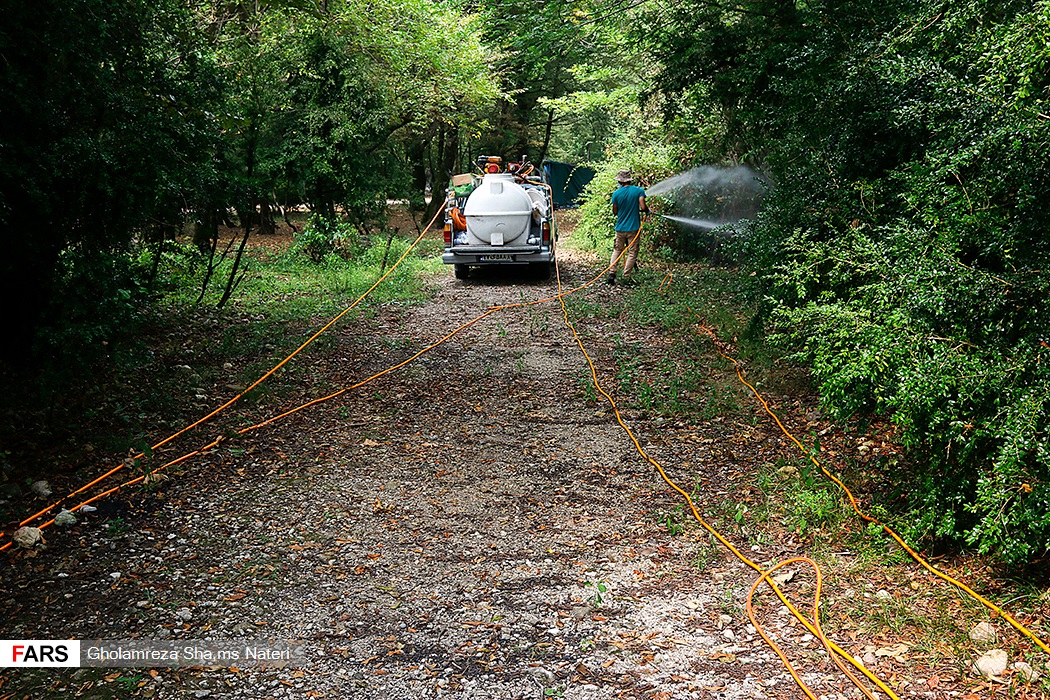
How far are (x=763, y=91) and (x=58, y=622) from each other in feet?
26.4

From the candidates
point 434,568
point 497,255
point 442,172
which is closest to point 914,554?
point 434,568

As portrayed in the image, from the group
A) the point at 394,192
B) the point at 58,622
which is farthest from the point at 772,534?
the point at 394,192

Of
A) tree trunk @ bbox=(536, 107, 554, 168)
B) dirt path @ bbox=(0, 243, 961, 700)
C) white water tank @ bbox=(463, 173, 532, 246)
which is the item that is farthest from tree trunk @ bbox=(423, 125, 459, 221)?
dirt path @ bbox=(0, 243, 961, 700)

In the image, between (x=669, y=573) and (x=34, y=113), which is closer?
(x=669, y=573)

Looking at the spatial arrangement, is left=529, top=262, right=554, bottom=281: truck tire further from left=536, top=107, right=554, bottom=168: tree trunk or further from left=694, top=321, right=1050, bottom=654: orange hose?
left=536, top=107, right=554, bottom=168: tree trunk

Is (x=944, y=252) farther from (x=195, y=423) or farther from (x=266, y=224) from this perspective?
(x=266, y=224)

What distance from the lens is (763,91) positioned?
8250 mm

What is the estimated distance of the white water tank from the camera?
40.5 feet

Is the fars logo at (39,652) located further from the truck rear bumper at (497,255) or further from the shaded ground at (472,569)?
the truck rear bumper at (497,255)

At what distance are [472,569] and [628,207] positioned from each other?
8.97 metres

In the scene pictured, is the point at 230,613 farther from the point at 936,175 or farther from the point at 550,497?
the point at 936,175

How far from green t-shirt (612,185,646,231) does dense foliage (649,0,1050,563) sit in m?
6.32

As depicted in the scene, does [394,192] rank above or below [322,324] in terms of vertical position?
above

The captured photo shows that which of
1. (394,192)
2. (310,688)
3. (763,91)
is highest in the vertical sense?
(763,91)
